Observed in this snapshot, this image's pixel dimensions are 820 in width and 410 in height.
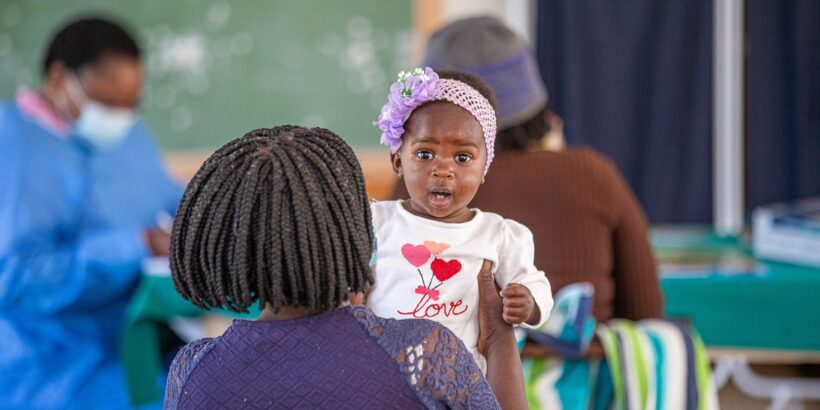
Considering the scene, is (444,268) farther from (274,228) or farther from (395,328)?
(274,228)

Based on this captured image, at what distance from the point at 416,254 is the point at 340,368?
17cm

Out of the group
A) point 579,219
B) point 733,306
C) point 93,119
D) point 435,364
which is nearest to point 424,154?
point 435,364

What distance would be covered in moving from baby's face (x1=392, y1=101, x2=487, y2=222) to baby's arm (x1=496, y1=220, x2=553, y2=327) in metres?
0.09

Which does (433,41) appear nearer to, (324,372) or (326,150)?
(326,150)

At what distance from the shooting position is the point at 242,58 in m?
4.43

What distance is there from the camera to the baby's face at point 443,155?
988 mm

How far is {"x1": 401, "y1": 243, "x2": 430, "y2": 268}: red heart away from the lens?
3.31 feet

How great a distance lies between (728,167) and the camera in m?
4.05

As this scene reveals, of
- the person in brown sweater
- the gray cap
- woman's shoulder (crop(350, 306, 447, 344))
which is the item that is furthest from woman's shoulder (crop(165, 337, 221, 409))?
the gray cap

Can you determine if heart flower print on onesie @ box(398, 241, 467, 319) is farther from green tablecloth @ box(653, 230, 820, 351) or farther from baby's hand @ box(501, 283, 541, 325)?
green tablecloth @ box(653, 230, 820, 351)

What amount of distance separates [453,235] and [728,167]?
3.40 m

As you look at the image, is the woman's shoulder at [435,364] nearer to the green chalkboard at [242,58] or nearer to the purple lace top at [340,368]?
the purple lace top at [340,368]

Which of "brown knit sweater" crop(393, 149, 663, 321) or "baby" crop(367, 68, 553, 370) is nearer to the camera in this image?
"baby" crop(367, 68, 553, 370)

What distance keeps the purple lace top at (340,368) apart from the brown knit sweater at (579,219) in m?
0.64
